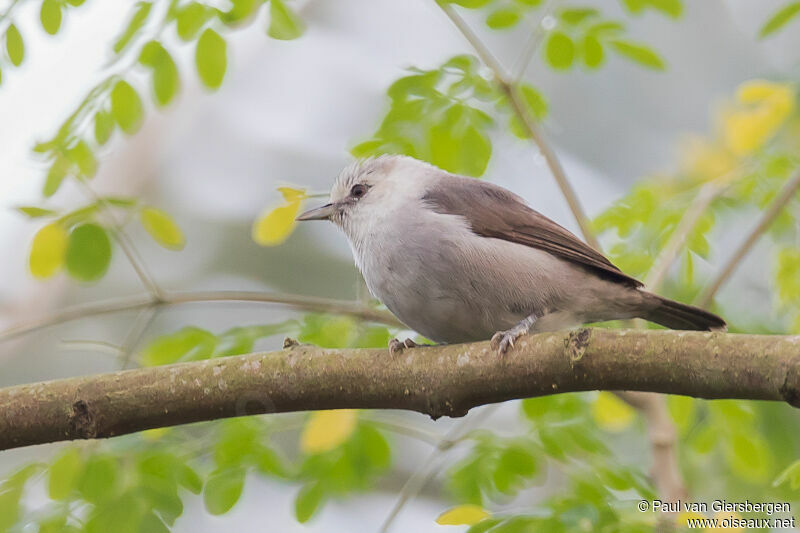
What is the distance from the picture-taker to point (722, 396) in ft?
8.82

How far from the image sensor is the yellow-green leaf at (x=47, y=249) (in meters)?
4.03

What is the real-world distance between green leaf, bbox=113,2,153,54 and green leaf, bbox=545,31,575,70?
1869 millimetres

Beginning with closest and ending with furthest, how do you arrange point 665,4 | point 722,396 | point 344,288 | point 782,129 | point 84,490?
point 722,396 → point 84,490 → point 665,4 → point 782,129 → point 344,288

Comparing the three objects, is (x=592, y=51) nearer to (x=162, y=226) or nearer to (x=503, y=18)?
(x=503, y=18)

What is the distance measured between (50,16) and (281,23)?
3.00 feet

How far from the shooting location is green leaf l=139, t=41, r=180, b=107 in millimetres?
3896

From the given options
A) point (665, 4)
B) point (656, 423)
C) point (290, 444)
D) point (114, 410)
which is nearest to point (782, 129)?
point (665, 4)

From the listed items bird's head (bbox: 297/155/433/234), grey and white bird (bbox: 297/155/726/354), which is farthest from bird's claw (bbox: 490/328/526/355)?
bird's head (bbox: 297/155/433/234)

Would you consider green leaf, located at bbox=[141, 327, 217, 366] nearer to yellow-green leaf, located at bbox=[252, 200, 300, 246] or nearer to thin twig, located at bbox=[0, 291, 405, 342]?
thin twig, located at bbox=[0, 291, 405, 342]

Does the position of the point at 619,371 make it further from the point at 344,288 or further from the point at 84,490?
the point at 344,288

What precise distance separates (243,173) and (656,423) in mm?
8765

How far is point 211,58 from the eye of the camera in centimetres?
390

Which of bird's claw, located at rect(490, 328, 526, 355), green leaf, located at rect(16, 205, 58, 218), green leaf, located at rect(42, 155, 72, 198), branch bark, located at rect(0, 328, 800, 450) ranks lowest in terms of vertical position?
branch bark, located at rect(0, 328, 800, 450)

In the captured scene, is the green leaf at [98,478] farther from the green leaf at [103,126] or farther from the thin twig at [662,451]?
the thin twig at [662,451]
